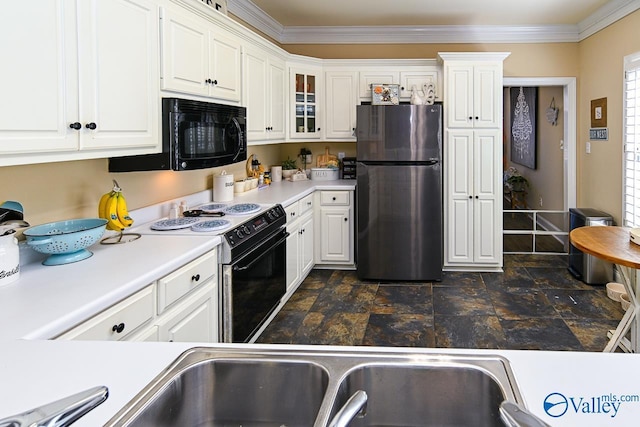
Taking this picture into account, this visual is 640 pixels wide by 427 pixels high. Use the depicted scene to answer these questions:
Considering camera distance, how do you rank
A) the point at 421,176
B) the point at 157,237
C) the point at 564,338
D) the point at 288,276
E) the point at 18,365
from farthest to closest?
the point at 421,176
the point at 288,276
the point at 564,338
the point at 157,237
the point at 18,365

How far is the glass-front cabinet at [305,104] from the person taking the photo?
4770mm

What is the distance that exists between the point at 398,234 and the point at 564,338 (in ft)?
5.65

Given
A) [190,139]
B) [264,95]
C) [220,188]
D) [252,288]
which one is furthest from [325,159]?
[190,139]

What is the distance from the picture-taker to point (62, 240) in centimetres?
181

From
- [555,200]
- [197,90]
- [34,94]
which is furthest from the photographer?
[555,200]

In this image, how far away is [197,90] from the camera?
274 centimetres

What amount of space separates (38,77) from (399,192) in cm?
333

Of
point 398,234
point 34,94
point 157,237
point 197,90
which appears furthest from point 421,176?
point 34,94

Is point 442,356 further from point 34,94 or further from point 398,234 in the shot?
point 398,234

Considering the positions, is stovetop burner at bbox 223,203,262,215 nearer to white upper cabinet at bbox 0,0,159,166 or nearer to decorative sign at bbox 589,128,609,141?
white upper cabinet at bbox 0,0,159,166

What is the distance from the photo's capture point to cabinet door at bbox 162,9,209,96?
2418mm

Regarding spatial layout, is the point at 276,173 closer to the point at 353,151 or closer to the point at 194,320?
the point at 353,151

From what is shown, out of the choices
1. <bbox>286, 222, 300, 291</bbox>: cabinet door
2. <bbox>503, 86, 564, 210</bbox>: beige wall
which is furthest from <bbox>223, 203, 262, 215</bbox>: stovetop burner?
<bbox>503, 86, 564, 210</bbox>: beige wall

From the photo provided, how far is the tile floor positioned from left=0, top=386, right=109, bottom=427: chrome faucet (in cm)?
244
